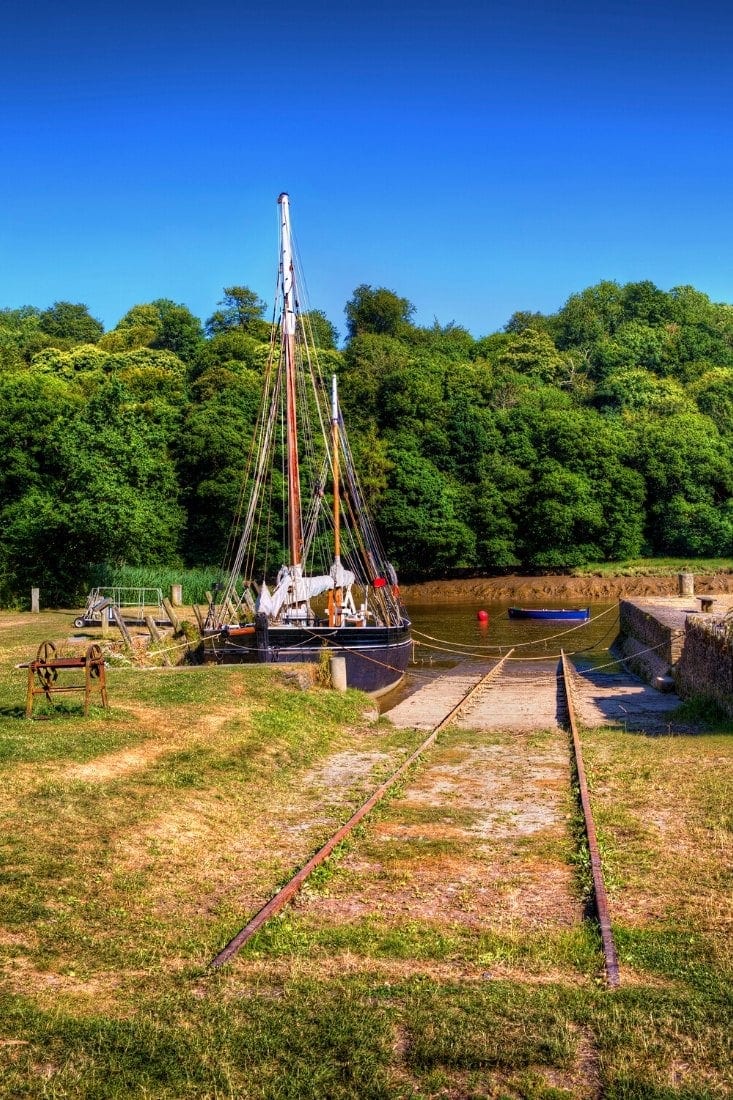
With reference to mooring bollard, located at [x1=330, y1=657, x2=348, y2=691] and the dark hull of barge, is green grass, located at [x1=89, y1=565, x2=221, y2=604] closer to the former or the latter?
the dark hull of barge

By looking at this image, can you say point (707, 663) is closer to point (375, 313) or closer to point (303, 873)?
point (303, 873)

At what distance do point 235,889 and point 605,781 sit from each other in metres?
6.57

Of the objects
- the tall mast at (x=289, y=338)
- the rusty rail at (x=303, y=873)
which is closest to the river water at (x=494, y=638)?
the tall mast at (x=289, y=338)

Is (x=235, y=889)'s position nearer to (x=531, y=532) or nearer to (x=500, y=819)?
(x=500, y=819)

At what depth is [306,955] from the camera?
834 centimetres

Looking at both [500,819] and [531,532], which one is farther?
[531,532]

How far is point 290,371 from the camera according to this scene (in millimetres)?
33031

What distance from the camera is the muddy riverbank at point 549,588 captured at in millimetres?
69500

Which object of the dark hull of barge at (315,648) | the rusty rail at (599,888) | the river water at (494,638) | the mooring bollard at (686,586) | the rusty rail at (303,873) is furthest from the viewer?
the mooring bollard at (686,586)

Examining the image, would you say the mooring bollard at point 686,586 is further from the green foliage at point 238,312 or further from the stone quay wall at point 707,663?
the green foliage at point 238,312

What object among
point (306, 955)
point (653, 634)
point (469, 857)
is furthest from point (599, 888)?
point (653, 634)

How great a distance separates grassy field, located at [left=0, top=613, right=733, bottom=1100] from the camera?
6340 millimetres

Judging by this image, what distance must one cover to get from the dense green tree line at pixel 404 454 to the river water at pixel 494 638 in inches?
547

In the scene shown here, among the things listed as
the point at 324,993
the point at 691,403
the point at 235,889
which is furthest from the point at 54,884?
the point at 691,403
